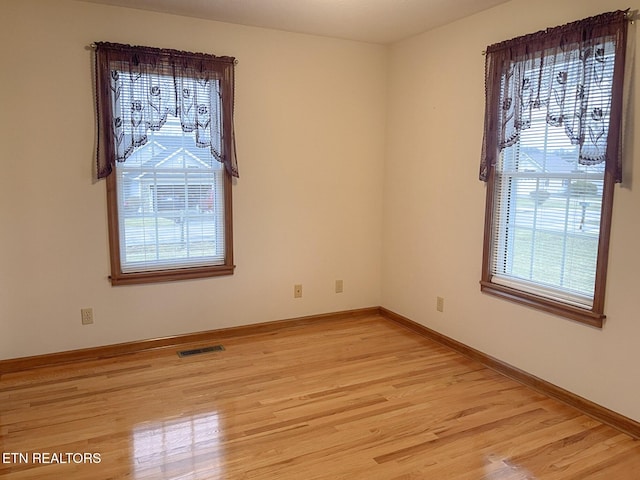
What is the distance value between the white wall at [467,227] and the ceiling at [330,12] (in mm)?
208

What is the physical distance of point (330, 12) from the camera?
3533 mm

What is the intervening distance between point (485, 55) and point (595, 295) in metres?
1.76

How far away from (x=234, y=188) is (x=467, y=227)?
6.01 feet

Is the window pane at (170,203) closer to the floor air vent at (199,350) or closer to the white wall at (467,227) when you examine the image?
the floor air vent at (199,350)

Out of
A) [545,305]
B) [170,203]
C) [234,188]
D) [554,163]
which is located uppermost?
[554,163]

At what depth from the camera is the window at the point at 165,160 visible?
137 inches

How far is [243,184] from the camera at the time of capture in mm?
4012

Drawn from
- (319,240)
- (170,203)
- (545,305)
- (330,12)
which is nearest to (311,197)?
(319,240)

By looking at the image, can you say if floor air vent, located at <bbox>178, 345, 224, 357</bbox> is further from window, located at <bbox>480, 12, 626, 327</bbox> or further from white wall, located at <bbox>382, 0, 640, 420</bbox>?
window, located at <bbox>480, 12, 626, 327</bbox>

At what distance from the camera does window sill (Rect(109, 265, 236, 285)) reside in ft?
12.0

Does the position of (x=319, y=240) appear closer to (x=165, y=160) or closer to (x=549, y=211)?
(x=165, y=160)

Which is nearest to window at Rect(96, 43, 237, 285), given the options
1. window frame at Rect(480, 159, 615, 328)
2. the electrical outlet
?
the electrical outlet

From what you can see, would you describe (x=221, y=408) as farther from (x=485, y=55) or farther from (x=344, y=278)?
(x=485, y=55)

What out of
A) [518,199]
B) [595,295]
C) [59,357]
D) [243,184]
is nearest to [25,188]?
[59,357]
